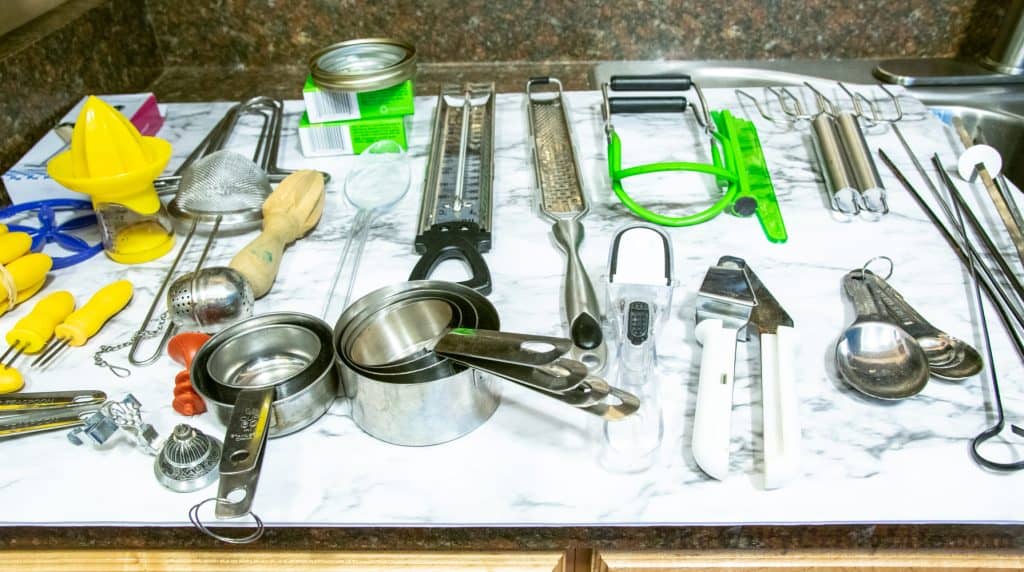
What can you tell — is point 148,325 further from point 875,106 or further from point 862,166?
point 875,106

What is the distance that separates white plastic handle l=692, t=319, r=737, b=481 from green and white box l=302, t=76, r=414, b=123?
49cm

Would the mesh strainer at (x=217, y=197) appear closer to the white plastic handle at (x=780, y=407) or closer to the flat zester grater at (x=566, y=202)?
the flat zester grater at (x=566, y=202)

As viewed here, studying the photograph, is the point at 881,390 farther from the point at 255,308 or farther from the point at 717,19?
the point at 717,19

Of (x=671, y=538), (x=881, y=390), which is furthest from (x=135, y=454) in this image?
(x=881, y=390)

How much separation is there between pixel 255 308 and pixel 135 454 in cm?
19

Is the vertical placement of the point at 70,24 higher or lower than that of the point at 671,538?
higher

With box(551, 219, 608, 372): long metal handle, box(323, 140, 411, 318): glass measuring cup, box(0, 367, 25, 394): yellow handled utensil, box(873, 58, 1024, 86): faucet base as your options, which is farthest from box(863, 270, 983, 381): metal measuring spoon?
box(0, 367, 25, 394): yellow handled utensil

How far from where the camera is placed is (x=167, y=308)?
65cm

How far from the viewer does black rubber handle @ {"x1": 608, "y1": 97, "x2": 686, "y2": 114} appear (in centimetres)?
98

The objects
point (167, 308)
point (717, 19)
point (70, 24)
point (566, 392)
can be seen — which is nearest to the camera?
point (566, 392)

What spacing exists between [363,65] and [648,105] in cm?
39

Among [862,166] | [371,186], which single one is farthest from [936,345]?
[371,186]

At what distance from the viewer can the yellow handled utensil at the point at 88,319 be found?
633 millimetres

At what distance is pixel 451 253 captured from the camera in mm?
741
